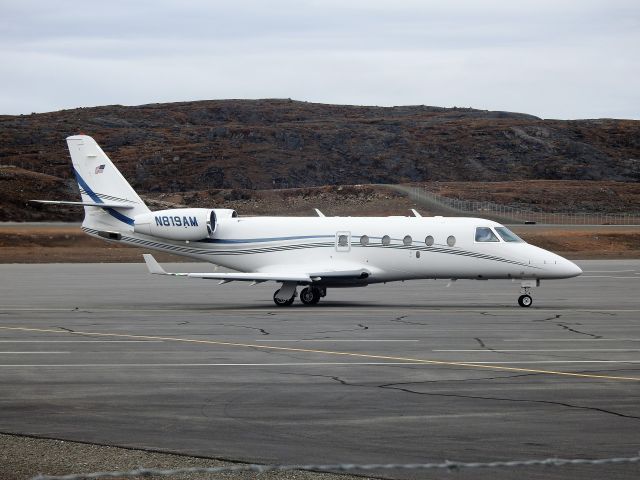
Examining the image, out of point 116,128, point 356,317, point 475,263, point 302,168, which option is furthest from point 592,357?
point 116,128

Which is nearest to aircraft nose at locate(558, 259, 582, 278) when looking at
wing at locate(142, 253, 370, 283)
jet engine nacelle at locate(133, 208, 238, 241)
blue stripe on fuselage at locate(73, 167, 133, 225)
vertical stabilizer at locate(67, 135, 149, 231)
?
wing at locate(142, 253, 370, 283)

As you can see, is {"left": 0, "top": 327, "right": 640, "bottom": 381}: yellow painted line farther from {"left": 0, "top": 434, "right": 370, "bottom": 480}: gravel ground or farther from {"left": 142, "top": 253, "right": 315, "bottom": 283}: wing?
{"left": 0, "top": 434, "right": 370, "bottom": 480}: gravel ground

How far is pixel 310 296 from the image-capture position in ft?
98.9

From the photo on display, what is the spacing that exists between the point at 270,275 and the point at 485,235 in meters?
6.01

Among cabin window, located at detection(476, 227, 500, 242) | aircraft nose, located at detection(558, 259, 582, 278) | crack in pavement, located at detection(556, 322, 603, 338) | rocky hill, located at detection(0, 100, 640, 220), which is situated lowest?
crack in pavement, located at detection(556, 322, 603, 338)

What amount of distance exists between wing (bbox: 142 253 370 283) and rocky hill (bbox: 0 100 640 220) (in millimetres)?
103575

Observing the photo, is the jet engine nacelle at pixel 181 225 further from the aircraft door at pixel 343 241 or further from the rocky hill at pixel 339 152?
the rocky hill at pixel 339 152

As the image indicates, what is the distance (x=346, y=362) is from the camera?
17.1 meters

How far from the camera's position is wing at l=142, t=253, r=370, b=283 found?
2788cm

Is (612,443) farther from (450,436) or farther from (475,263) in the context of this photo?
(475,263)

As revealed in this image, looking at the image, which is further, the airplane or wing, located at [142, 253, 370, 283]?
the airplane

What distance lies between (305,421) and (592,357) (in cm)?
736

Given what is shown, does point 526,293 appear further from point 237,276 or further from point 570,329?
point 237,276

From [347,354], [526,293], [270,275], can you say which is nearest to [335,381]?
[347,354]
